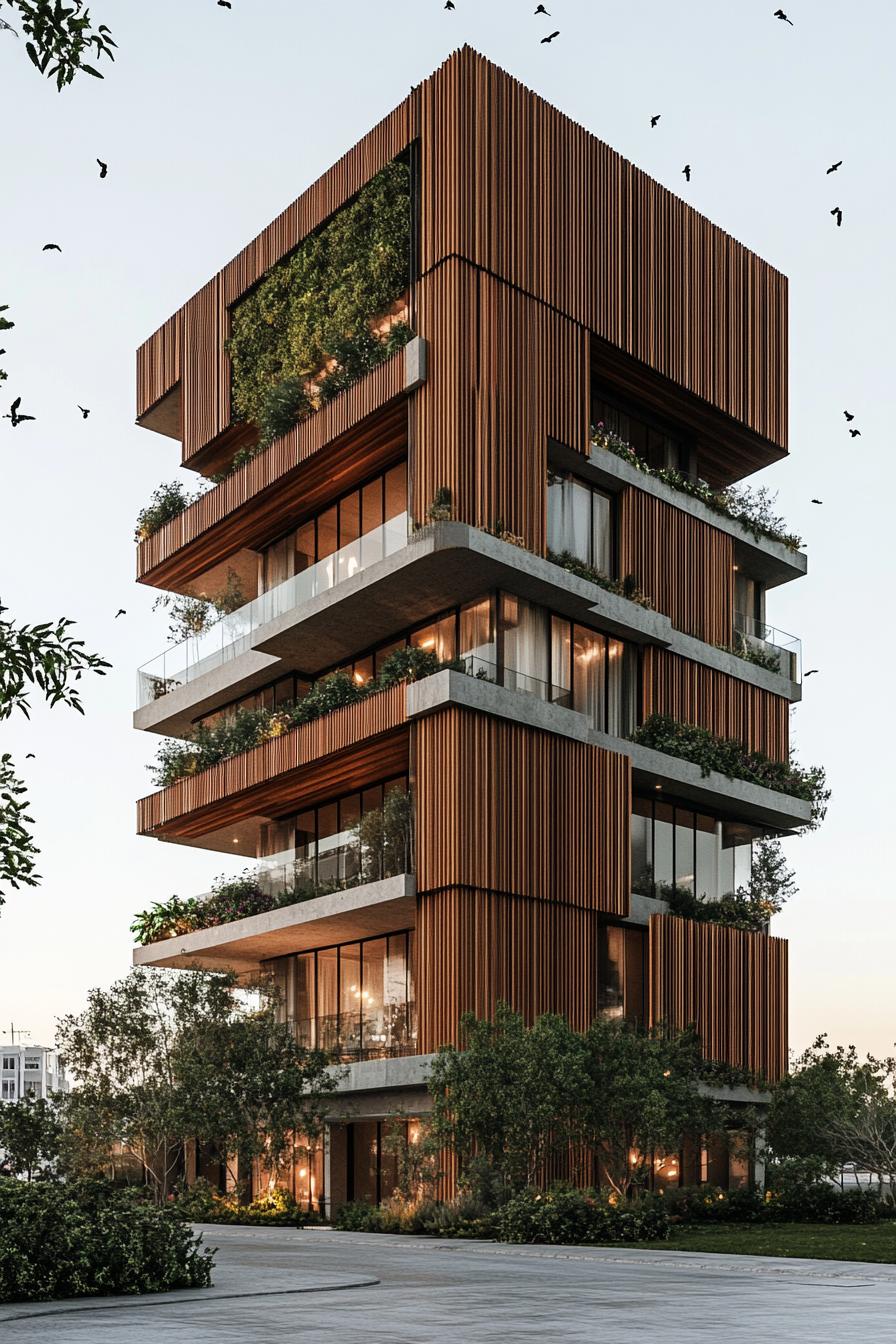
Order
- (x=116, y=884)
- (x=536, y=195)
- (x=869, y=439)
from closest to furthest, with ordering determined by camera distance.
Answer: (x=536, y=195)
(x=869, y=439)
(x=116, y=884)

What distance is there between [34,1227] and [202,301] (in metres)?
35.3

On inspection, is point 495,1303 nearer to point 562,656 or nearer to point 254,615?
point 562,656

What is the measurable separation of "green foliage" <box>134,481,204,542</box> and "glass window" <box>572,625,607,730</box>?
13.4 metres

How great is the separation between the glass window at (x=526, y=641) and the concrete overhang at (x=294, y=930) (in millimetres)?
5560

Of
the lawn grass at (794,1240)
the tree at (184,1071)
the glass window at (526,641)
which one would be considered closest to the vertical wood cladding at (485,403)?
the glass window at (526,641)

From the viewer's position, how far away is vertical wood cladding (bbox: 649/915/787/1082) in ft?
119

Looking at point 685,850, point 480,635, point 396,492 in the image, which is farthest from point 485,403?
point 685,850

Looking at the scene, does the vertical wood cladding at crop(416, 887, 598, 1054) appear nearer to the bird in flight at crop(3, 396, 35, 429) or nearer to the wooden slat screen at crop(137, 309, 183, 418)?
the wooden slat screen at crop(137, 309, 183, 418)

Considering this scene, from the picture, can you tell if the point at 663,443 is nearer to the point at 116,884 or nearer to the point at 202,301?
the point at 202,301

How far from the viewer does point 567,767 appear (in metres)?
35.3

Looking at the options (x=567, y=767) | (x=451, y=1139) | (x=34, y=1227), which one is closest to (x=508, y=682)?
(x=567, y=767)

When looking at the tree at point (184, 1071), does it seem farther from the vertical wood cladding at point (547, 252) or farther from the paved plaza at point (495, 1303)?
the vertical wood cladding at point (547, 252)

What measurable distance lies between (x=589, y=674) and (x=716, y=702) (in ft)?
15.5

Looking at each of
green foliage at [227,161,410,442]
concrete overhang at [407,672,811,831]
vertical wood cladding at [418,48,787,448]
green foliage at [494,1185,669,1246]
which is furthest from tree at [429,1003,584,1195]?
vertical wood cladding at [418,48,787,448]
